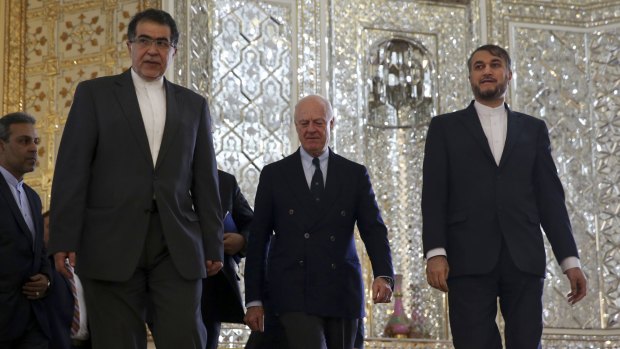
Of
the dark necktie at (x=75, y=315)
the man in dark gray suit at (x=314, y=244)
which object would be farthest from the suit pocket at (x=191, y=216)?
the dark necktie at (x=75, y=315)

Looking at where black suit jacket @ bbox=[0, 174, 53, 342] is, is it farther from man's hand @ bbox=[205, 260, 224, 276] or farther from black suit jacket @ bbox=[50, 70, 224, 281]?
man's hand @ bbox=[205, 260, 224, 276]

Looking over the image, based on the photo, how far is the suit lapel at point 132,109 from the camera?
434cm

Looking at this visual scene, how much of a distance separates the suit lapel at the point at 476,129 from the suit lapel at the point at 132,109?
1.56 m

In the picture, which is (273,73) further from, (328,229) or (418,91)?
(328,229)

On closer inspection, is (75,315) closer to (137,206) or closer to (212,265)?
(212,265)

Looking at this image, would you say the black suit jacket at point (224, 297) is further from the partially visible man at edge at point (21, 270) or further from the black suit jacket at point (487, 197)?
the black suit jacket at point (487, 197)

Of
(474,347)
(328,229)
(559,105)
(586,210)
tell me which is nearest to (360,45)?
(559,105)

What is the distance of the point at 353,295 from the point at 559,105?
429 centimetres

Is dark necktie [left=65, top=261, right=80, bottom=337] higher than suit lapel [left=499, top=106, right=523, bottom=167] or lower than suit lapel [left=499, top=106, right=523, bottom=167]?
lower

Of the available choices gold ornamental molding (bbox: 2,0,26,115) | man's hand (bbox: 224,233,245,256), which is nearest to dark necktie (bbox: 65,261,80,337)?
man's hand (bbox: 224,233,245,256)

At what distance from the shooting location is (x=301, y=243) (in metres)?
5.31

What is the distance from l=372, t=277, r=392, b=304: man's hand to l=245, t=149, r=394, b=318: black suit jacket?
0.19 ft

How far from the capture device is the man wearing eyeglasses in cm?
419

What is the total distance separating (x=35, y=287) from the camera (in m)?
5.47
